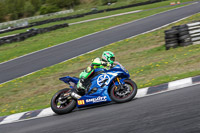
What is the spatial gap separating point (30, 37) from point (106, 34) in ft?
26.1

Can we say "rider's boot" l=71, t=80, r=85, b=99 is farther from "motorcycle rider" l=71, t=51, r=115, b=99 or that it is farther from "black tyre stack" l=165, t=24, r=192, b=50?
"black tyre stack" l=165, t=24, r=192, b=50

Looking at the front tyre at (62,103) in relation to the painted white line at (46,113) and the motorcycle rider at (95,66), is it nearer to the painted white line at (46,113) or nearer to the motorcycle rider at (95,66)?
the motorcycle rider at (95,66)

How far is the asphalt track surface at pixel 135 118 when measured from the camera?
486 cm

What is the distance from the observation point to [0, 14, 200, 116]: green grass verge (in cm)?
932

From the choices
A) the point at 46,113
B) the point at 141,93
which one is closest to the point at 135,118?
the point at 141,93

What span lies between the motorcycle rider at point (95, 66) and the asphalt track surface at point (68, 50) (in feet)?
26.4

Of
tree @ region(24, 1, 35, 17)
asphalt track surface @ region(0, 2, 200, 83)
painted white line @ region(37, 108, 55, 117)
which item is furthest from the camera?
tree @ region(24, 1, 35, 17)

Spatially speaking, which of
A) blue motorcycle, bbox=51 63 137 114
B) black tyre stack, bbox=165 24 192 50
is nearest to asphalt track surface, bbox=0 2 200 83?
black tyre stack, bbox=165 24 192 50

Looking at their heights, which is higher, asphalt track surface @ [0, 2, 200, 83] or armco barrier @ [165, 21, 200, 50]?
armco barrier @ [165, 21, 200, 50]

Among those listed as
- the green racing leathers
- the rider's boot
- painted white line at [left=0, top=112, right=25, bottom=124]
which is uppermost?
the green racing leathers

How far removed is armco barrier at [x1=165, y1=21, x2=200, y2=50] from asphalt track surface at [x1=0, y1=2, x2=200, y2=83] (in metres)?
6.01

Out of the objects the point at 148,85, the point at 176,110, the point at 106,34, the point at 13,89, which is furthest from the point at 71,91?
the point at 106,34

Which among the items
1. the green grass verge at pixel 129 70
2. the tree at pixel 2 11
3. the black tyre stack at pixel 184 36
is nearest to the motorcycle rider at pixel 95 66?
the green grass verge at pixel 129 70

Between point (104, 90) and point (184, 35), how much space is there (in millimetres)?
7269
